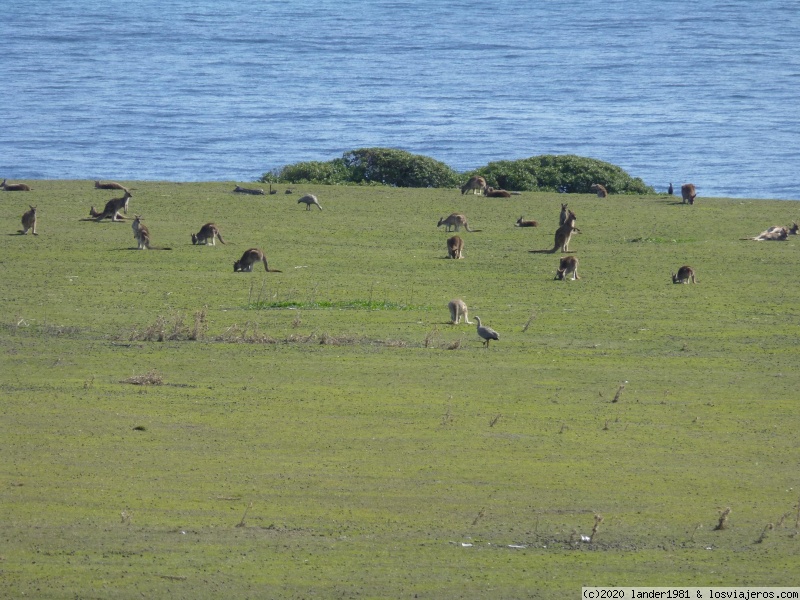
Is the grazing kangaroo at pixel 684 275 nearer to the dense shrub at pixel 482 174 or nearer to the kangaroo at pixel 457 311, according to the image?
the kangaroo at pixel 457 311

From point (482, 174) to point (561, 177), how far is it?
2.19 m

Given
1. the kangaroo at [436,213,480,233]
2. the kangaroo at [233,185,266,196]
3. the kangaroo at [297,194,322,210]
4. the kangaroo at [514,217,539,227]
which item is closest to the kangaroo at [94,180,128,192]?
the kangaroo at [233,185,266,196]

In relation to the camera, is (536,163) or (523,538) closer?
(523,538)

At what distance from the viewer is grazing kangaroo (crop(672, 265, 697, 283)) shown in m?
25.7

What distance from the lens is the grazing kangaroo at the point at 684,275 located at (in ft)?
84.2

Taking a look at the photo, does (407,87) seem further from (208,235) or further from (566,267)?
(566,267)

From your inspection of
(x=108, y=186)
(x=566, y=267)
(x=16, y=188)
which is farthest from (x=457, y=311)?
(x=16, y=188)

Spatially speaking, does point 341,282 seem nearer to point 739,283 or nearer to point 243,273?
point 243,273

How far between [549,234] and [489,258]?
353cm

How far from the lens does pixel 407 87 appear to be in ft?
305

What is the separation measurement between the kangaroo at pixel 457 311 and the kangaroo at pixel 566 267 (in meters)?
3.82

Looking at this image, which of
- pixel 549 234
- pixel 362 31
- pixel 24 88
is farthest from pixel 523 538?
pixel 362 31

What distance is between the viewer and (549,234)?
31.1 m

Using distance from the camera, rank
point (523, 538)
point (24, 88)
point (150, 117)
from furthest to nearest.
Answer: point (24, 88) → point (150, 117) → point (523, 538)
